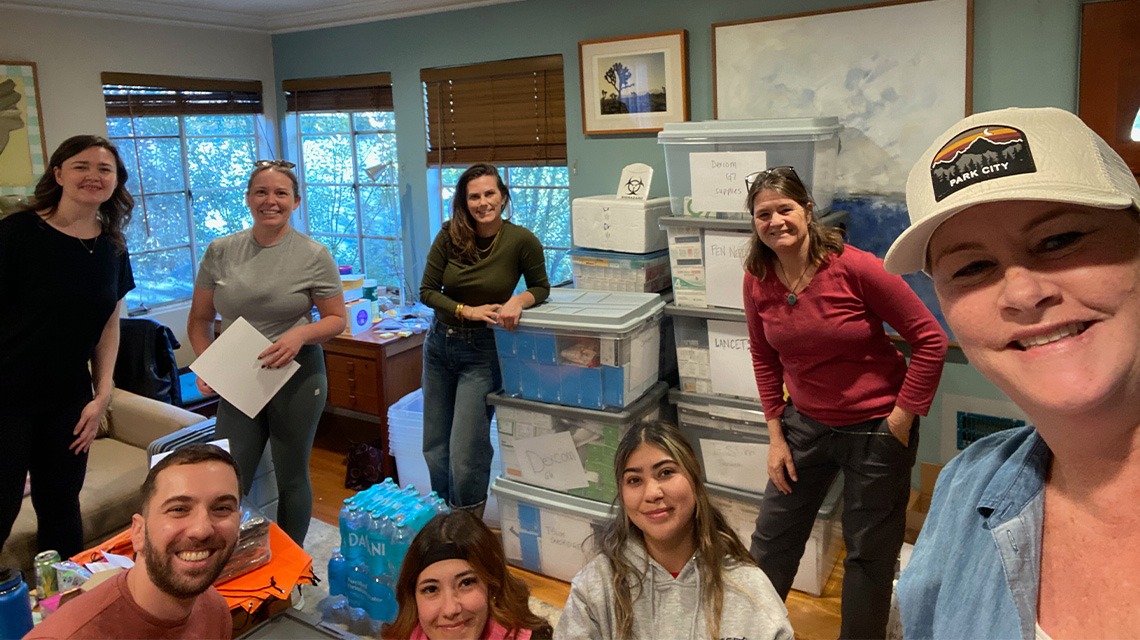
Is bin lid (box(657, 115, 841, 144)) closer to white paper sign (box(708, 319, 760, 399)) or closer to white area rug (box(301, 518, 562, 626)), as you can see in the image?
white paper sign (box(708, 319, 760, 399))

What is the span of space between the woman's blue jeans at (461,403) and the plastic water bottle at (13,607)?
126 centimetres

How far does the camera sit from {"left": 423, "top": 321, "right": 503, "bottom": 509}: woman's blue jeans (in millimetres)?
2723

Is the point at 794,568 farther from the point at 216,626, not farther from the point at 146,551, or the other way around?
the point at 146,551

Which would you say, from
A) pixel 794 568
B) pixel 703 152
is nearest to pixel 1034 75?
pixel 703 152

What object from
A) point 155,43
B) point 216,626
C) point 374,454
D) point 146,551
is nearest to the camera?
point 146,551

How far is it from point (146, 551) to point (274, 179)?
51.8 inches

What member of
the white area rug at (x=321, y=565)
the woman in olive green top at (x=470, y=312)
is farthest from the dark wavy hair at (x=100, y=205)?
the white area rug at (x=321, y=565)

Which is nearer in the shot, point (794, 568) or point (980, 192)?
point (980, 192)

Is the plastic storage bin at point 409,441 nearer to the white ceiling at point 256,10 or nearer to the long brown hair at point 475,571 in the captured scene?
the long brown hair at point 475,571

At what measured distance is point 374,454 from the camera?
368 cm

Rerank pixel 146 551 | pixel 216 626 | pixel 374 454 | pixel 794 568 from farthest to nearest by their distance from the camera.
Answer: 1. pixel 374 454
2. pixel 794 568
3. pixel 216 626
4. pixel 146 551

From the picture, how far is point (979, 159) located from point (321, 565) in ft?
9.26

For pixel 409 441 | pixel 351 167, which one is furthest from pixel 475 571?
pixel 351 167

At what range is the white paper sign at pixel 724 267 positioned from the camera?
8.70 ft
